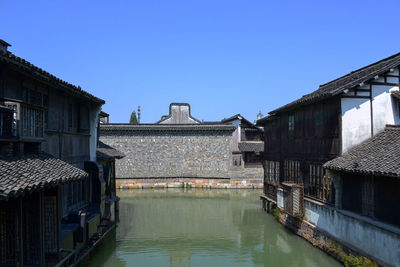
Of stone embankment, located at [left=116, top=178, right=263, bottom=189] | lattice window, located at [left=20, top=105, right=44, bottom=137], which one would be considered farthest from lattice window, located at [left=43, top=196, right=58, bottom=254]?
stone embankment, located at [left=116, top=178, right=263, bottom=189]

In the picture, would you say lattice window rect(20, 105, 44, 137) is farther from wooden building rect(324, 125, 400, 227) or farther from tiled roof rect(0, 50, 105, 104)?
wooden building rect(324, 125, 400, 227)

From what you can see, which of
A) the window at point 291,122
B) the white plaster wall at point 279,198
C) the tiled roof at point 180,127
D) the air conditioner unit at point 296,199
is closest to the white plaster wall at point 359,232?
the air conditioner unit at point 296,199

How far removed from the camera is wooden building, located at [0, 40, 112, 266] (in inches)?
267

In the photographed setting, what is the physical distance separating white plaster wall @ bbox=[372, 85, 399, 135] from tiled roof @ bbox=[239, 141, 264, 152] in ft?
66.1

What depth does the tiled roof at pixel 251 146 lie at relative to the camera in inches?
1264

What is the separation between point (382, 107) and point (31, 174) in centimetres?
1140

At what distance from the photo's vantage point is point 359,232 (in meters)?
10.4

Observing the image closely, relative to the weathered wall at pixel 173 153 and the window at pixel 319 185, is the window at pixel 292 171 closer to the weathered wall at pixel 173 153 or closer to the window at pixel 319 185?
the window at pixel 319 185

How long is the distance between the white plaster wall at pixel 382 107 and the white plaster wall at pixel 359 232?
341 cm

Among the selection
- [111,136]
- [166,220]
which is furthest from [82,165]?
[111,136]

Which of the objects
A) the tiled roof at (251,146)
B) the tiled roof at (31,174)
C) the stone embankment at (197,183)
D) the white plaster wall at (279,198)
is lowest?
the stone embankment at (197,183)

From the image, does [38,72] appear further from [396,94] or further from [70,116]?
[396,94]

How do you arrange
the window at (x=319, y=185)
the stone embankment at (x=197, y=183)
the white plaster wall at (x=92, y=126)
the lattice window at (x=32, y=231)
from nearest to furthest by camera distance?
the lattice window at (x=32, y=231) < the window at (x=319, y=185) < the white plaster wall at (x=92, y=126) < the stone embankment at (x=197, y=183)

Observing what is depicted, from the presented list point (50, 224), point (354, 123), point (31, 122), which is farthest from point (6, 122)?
point (354, 123)
